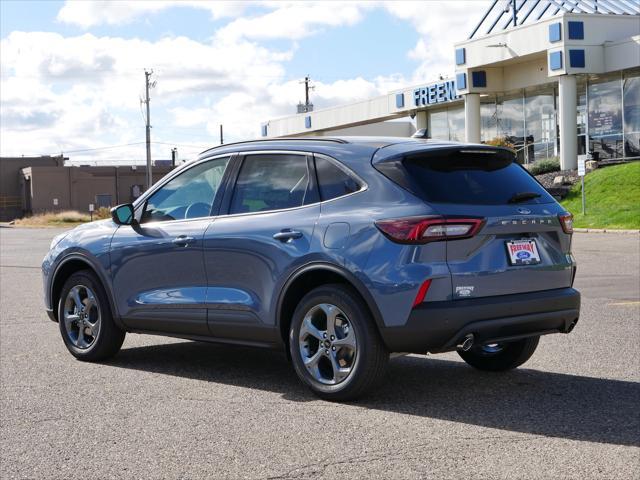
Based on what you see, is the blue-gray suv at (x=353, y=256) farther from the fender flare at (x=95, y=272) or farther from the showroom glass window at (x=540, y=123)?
the showroom glass window at (x=540, y=123)


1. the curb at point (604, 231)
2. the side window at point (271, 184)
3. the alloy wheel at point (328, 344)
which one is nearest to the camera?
the alloy wheel at point (328, 344)

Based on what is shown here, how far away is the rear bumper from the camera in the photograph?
636 centimetres

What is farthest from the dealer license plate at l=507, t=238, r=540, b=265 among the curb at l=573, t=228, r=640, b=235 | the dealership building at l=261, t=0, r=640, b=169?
the dealership building at l=261, t=0, r=640, b=169

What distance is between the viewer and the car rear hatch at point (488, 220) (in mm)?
6453

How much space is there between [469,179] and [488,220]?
0.40 metres

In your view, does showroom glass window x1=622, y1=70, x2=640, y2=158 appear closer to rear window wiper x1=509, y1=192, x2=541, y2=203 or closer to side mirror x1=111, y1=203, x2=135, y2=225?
side mirror x1=111, y1=203, x2=135, y2=225

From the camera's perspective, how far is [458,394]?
23.4 ft

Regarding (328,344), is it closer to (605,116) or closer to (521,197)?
(521,197)

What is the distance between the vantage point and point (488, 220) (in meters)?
6.55

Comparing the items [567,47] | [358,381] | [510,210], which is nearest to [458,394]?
[358,381]

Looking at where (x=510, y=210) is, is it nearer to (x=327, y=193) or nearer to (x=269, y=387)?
(x=327, y=193)

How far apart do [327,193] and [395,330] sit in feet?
3.92

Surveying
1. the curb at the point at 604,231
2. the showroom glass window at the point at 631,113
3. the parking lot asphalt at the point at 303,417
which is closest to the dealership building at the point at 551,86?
the showroom glass window at the point at 631,113

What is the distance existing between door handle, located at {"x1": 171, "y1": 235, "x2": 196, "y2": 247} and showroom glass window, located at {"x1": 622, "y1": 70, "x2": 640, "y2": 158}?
37101mm
